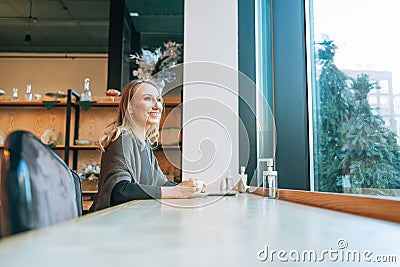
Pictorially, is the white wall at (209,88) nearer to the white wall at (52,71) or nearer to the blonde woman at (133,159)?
the blonde woman at (133,159)

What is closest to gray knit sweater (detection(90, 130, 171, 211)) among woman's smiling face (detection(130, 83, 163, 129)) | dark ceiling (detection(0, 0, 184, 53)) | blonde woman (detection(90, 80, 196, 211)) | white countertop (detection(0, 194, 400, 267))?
blonde woman (detection(90, 80, 196, 211))

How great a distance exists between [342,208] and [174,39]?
2935mm

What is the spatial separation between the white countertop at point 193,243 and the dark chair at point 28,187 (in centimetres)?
4

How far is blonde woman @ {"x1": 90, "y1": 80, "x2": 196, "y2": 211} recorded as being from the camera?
152 cm

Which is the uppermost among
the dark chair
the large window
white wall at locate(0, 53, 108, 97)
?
white wall at locate(0, 53, 108, 97)

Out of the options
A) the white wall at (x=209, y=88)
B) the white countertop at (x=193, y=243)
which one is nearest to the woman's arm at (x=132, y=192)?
the white countertop at (x=193, y=243)

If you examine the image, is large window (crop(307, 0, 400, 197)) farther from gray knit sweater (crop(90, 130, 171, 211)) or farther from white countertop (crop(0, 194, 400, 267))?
gray knit sweater (crop(90, 130, 171, 211))

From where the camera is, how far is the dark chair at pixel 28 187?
1.78ft

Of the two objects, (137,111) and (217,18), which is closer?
(137,111)

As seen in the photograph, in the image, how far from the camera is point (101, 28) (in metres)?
6.04

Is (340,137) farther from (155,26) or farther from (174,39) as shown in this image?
(155,26)

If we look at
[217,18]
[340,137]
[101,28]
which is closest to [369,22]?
[340,137]

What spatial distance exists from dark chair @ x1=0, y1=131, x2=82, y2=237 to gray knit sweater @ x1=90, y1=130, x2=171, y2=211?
0.78m

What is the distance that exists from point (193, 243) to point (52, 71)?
760 centimetres
